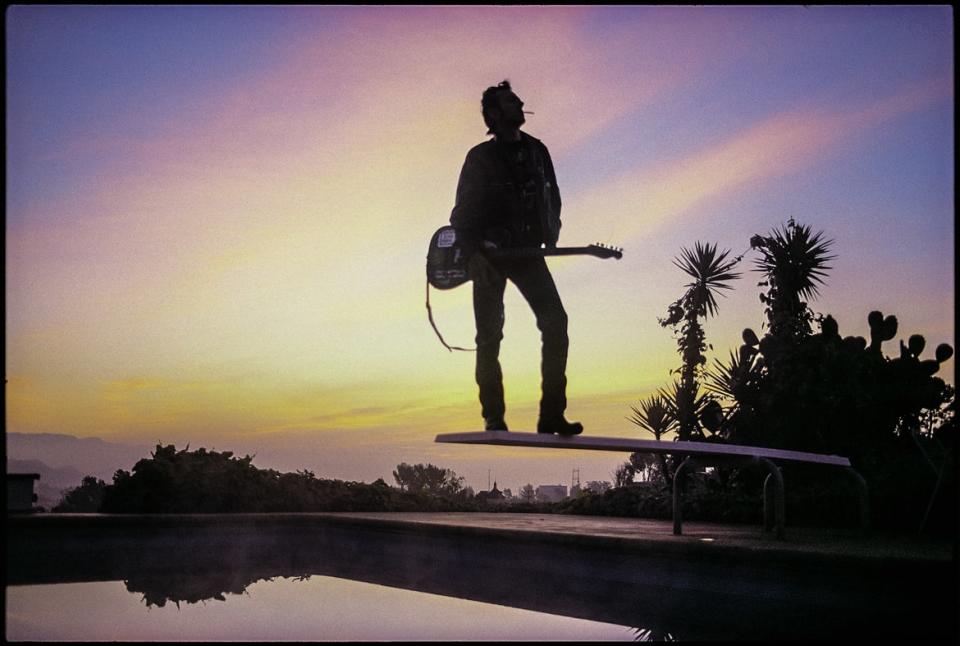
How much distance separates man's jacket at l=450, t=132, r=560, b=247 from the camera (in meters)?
5.62

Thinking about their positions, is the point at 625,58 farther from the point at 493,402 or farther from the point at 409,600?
the point at 409,600

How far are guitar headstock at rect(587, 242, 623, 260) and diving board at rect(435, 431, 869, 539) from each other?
1117 mm

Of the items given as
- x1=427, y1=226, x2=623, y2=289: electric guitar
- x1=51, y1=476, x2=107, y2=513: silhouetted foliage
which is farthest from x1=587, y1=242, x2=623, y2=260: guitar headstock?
x1=51, y1=476, x2=107, y2=513: silhouetted foliage

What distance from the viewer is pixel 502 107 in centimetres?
566

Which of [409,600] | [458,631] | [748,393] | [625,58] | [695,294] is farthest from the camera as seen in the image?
[695,294]

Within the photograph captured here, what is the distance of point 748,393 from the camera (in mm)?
10289

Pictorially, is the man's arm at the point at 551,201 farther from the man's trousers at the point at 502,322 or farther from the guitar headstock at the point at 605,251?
the guitar headstock at the point at 605,251

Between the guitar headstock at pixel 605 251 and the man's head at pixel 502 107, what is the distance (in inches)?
37.2

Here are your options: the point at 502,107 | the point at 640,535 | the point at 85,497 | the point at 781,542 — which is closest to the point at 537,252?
the point at 502,107

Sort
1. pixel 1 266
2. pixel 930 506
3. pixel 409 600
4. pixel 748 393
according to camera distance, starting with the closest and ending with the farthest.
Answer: pixel 1 266 → pixel 409 600 → pixel 930 506 → pixel 748 393

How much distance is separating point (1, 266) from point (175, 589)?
12.2 ft

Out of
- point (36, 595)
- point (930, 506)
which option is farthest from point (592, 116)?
point (36, 595)

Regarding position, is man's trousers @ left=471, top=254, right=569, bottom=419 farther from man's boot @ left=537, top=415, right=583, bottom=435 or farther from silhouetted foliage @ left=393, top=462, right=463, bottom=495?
silhouetted foliage @ left=393, top=462, right=463, bottom=495

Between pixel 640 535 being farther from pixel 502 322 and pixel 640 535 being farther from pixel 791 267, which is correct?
pixel 791 267
